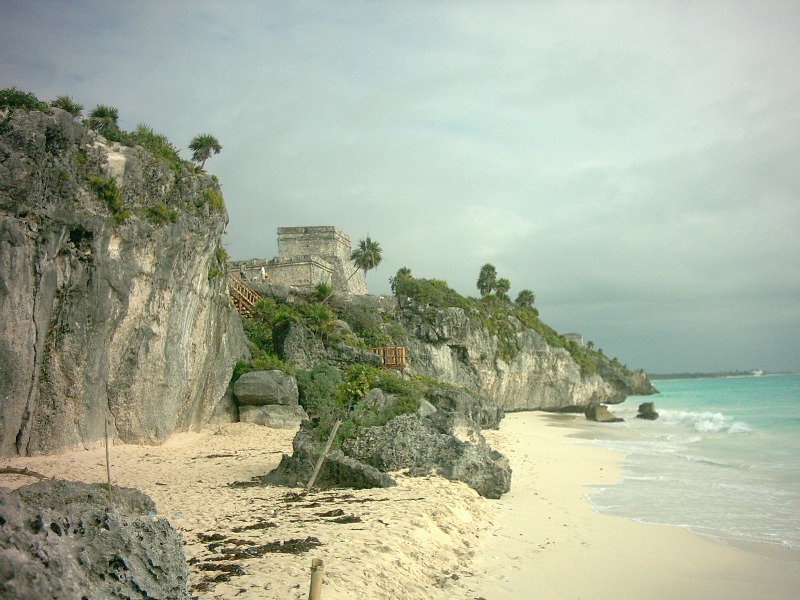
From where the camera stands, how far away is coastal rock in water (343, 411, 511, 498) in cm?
1155

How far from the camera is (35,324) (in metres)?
12.0

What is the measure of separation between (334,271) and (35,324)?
2899cm

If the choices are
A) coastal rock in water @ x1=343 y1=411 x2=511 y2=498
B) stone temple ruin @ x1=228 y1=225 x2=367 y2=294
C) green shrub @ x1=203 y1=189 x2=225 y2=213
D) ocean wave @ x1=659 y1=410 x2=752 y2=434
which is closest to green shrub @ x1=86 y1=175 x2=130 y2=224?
green shrub @ x1=203 y1=189 x2=225 y2=213

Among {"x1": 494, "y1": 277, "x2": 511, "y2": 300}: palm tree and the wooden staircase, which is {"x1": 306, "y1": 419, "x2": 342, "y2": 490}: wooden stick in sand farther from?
{"x1": 494, "y1": 277, "x2": 511, "y2": 300}: palm tree

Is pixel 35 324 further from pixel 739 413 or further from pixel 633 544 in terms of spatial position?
pixel 739 413

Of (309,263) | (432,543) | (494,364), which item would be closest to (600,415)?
(494,364)

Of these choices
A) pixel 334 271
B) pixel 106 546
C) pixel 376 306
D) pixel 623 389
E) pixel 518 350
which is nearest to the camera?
pixel 106 546

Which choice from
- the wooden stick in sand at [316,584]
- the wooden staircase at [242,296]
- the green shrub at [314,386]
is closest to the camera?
the wooden stick in sand at [316,584]

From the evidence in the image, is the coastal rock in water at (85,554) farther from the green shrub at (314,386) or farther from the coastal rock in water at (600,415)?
the coastal rock in water at (600,415)

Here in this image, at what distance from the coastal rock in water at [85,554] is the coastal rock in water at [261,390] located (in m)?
16.3

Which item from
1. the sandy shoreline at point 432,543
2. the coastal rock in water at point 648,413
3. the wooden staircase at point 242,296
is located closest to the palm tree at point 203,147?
the wooden staircase at point 242,296

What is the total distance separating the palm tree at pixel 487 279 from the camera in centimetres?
5838

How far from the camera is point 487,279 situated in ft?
192

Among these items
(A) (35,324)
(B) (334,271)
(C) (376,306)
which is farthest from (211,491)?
(B) (334,271)
